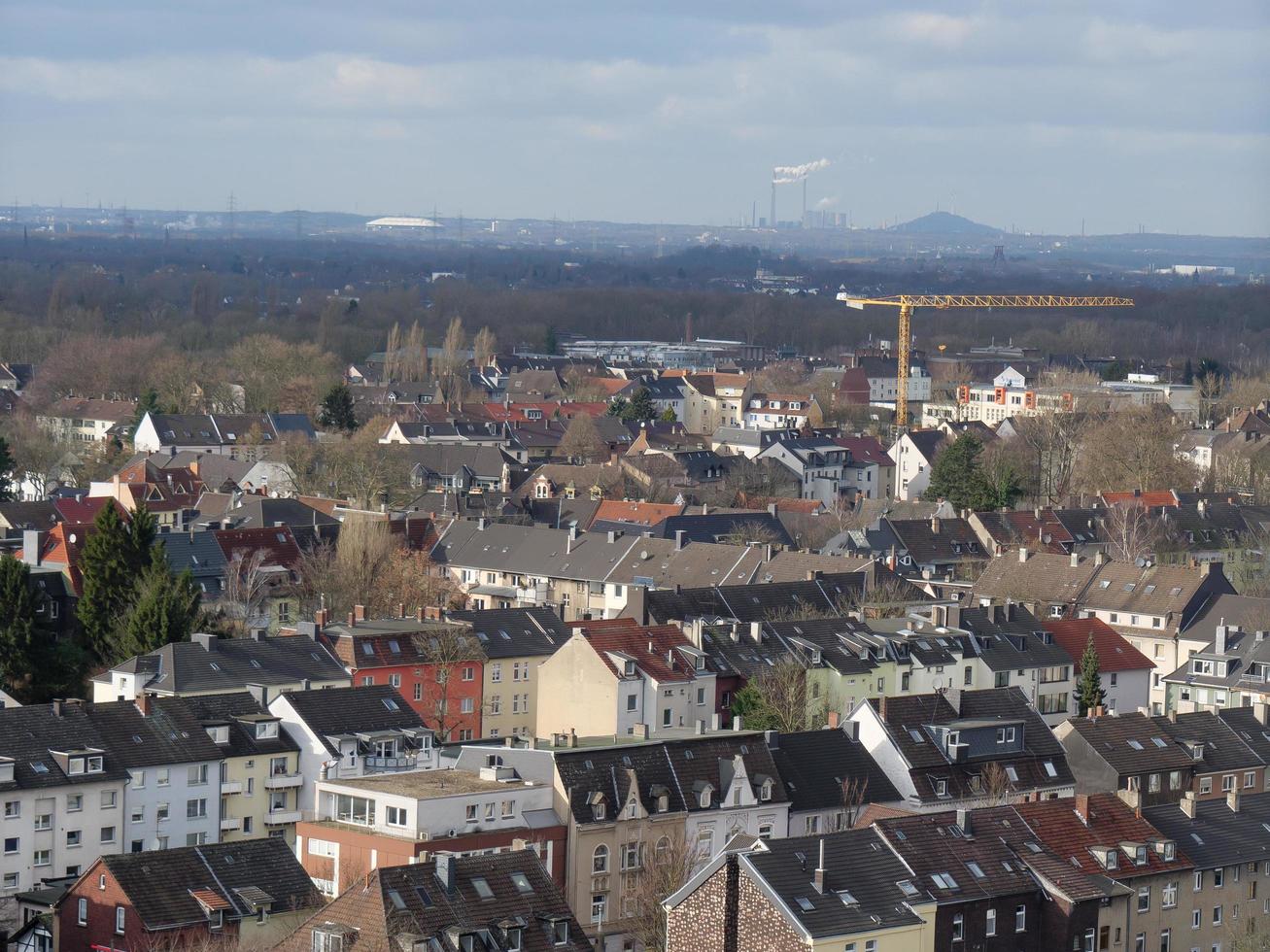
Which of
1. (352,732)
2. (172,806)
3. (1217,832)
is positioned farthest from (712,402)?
(1217,832)

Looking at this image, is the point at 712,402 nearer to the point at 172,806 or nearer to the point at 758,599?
the point at 758,599

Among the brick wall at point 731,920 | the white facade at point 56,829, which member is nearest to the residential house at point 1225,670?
the brick wall at point 731,920

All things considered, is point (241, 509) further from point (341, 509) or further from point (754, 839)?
point (754, 839)

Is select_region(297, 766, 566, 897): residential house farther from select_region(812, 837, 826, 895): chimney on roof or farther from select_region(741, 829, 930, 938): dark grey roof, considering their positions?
select_region(812, 837, 826, 895): chimney on roof

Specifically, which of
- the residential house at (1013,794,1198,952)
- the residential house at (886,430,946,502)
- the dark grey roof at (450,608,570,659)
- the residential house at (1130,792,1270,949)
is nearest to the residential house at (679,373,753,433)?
the residential house at (886,430,946,502)

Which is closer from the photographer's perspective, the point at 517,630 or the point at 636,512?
the point at 517,630

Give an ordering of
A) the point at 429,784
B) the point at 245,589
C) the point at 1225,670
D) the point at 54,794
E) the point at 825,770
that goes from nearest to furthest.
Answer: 1. the point at 429,784
2. the point at 54,794
3. the point at 825,770
4. the point at 1225,670
5. the point at 245,589
